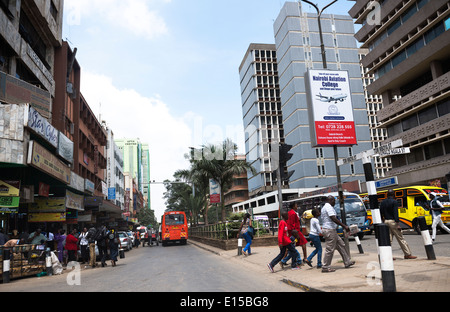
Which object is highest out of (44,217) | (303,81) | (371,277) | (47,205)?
(303,81)

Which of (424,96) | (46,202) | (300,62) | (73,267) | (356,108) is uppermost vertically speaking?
(300,62)

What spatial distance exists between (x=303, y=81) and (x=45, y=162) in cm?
5500

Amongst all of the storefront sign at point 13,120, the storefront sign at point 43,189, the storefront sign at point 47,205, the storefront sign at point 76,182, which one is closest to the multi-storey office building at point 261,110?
the storefront sign at point 76,182

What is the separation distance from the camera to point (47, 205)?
69.4 ft

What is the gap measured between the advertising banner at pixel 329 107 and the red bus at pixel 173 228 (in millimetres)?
24607

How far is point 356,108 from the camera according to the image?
67.6 m

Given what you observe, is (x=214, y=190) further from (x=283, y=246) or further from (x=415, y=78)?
(x=415, y=78)

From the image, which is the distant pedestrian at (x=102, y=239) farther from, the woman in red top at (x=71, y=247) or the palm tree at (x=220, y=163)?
the palm tree at (x=220, y=163)

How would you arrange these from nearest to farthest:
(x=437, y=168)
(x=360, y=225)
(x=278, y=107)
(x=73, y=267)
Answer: (x=73, y=267)
(x=360, y=225)
(x=437, y=168)
(x=278, y=107)

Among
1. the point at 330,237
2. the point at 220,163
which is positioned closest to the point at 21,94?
the point at 220,163

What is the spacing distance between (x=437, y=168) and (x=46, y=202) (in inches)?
1232

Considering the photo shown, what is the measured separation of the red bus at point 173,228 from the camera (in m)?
34.2
